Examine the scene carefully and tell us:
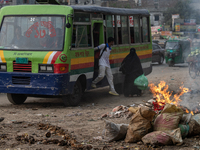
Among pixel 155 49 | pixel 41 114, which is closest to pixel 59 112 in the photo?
pixel 41 114

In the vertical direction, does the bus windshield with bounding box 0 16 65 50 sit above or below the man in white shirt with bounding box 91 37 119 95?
above

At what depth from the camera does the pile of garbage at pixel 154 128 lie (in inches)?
211

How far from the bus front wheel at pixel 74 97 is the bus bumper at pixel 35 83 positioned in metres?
0.43

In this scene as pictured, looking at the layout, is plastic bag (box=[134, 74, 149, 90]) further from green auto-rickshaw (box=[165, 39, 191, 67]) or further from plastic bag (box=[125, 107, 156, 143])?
green auto-rickshaw (box=[165, 39, 191, 67])

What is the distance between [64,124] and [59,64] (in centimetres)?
185

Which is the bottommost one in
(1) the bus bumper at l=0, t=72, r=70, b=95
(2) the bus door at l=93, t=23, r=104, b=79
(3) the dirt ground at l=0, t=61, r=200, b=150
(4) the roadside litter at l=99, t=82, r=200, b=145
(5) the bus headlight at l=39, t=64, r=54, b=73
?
(3) the dirt ground at l=0, t=61, r=200, b=150

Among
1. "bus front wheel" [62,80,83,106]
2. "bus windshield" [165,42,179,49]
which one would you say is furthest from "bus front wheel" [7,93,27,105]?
"bus windshield" [165,42,179,49]

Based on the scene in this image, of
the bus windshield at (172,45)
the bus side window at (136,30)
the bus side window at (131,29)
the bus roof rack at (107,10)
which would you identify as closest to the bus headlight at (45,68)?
the bus roof rack at (107,10)

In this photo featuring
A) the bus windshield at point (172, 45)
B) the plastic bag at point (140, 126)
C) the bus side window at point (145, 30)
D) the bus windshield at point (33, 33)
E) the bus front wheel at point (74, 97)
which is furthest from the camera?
the bus windshield at point (172, 45)

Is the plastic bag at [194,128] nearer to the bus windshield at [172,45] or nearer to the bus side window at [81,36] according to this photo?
the bus side window at [81,36]

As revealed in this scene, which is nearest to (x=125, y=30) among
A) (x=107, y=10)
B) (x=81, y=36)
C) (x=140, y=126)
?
(x=107, y=10)

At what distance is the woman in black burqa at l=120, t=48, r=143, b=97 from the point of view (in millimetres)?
10500

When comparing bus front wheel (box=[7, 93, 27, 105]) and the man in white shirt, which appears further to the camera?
the man in white shirt

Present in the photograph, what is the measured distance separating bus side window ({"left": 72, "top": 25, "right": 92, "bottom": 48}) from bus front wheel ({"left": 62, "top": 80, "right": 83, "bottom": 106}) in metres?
0.98
